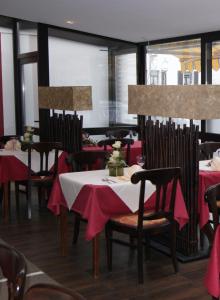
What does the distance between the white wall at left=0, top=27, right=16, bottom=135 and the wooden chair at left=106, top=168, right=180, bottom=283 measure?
543cm

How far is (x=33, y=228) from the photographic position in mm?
5500

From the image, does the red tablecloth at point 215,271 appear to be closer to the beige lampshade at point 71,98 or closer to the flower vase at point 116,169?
the flower vase at point 116,169

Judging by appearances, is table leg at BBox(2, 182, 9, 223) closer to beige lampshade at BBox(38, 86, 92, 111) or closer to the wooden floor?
the wooden floor

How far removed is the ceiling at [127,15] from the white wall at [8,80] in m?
0.82

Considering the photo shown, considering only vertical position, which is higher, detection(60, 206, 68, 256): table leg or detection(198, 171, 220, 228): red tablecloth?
detection(198, 171, 220, 228): red tablecloth

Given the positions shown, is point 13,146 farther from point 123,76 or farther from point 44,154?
point 123,76

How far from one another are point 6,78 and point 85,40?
63.6 inches

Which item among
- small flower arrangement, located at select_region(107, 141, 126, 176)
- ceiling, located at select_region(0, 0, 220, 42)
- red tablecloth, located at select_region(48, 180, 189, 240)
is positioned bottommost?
red tablecloth, located at select_region(48, 180, 189, 240)

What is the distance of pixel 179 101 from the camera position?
439 centimetres

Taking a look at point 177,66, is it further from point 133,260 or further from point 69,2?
point 133,260

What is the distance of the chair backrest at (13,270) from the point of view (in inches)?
67.5

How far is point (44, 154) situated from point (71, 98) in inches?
33.6

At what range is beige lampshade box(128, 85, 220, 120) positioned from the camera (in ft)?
13.9

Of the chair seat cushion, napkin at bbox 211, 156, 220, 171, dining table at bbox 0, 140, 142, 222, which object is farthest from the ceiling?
the chair seat cushion
